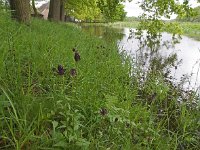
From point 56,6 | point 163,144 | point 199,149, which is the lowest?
point 199,149

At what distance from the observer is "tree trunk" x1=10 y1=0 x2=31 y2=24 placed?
27.5ft

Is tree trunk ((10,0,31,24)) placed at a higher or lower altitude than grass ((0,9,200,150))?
higher

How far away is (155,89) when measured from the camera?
5270mm

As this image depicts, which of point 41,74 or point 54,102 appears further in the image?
point 41,74

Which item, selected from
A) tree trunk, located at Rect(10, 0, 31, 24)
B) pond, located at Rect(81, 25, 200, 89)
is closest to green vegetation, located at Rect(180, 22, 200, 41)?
pond, located at Rect(81, 25, 200, 89)

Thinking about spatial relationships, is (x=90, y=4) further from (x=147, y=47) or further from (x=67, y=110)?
(x=67, y=110)

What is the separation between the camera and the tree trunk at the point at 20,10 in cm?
838

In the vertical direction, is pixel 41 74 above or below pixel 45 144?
above

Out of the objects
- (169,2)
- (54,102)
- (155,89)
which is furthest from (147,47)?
(54,102)

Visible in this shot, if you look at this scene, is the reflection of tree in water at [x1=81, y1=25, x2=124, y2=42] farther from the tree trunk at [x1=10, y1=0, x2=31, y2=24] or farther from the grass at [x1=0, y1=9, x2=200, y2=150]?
the grass at [x1=0, y1=9, x2=200, y2=150]

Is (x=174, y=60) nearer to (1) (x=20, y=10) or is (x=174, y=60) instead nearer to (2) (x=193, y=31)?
(1) (x=20, y=10)

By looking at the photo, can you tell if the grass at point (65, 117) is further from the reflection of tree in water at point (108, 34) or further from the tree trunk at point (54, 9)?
the tree trunk at point (54, 9)

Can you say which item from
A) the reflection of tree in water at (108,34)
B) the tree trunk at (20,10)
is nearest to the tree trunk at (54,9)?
the reflection of tree in water at (108,34)

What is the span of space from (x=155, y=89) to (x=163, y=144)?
7.45 ft
